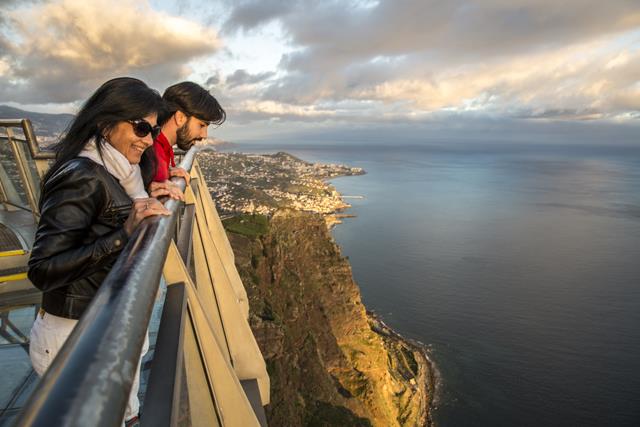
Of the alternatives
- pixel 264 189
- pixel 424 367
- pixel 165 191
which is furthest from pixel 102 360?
pixel 264 189

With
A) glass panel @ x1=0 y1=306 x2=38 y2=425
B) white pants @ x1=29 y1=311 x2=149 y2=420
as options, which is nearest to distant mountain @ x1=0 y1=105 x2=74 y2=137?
white pants @ x1=29 y1=311 x2=149 y2=420

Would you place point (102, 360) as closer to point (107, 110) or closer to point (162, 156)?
point (107, 110)

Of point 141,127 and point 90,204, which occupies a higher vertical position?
point 141,127

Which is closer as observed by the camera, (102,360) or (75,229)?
(102,360)

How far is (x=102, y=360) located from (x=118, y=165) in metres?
1.53

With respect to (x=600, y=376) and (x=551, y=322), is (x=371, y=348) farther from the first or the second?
(x=551, y=322)

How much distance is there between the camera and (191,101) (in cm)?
327

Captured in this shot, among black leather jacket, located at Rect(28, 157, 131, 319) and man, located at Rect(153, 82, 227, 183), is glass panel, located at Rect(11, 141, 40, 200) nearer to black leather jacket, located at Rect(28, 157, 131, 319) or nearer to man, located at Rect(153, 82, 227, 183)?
man, located at Rect(153, 82, 227, 183)

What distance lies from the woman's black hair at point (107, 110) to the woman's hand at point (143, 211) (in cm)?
48

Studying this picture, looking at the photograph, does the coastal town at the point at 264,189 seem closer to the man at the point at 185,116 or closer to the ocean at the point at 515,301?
the ocean at the point at 515,301

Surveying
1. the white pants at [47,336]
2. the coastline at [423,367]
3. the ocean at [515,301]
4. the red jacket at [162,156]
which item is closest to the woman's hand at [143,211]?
the white pants at [47,336]

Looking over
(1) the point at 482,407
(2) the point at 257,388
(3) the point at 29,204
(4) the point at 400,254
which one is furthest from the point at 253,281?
(4) the point at 400,254

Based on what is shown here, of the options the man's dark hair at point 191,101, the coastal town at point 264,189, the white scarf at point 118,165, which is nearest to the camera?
the white scarf at point 118,165

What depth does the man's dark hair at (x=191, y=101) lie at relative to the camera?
3.21 m
